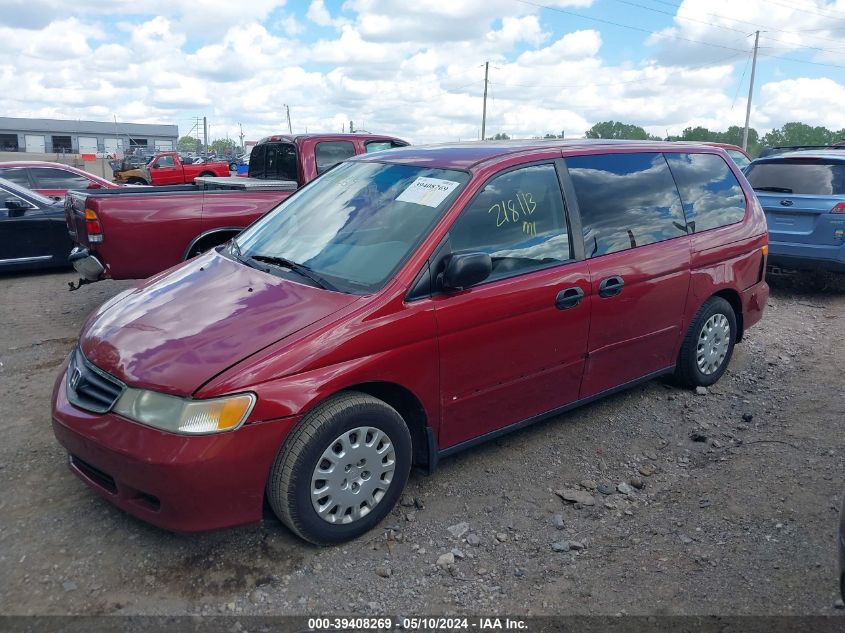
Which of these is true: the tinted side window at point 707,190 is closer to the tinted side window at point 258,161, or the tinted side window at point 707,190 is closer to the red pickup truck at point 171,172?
the tinted side window at point 258,161

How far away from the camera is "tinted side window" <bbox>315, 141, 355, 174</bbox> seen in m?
8.99

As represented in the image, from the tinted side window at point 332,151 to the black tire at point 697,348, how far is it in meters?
Answer: 5.32

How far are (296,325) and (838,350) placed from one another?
5.40 m

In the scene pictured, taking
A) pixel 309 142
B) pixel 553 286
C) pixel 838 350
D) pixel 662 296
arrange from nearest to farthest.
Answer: pixel 553 286 < pixel 662 296 < pixel 838 350 < pixel 309 142

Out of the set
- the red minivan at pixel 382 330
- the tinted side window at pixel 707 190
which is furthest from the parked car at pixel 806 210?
the red minivan at pixel 382 330

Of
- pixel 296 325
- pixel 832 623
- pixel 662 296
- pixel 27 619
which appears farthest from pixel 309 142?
pixel 832 623

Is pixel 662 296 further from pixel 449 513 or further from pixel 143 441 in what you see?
pixel 143 441

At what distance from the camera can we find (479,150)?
4.16 metres

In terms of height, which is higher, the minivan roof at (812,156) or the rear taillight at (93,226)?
the minivan roof at (812,156)

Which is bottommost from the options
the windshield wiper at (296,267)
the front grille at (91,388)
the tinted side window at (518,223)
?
the front grille at (91,388)

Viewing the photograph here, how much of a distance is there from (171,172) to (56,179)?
16.2 metres

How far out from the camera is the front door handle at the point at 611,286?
4156 millimetres

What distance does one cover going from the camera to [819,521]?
3.52m

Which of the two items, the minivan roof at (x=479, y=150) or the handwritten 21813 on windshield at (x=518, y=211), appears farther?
the minivan roof at (x=479, y=150)
